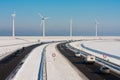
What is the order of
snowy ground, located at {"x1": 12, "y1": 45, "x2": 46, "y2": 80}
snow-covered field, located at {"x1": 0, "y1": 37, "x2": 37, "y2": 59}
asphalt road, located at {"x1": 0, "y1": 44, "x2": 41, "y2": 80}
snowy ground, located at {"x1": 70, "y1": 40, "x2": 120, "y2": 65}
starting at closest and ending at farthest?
snowy ground, located at {"x1": 12, "y1": 45, "x2": 46, "y2": 80}
asphalt road, located at {"x1": 0, "y1": 44, "x2": 41, "y2": 80}
snowy ground, located at {"x1": 70, "y1": 40, "x2": 120, "y2": 65}
snow-covered field, located at {"x1": 0, "y1": 37, "x2": 37, "y2": 59}

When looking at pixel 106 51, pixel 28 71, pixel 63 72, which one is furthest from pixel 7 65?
pixel 106 51

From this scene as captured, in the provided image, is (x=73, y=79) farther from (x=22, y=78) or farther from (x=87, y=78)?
(x=22, y=78)

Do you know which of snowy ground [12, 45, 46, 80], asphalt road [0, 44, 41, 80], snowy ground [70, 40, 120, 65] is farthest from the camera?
snowy ground [70, 40, 120, 65]

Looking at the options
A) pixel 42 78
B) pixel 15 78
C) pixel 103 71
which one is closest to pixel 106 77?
pixel 103 71

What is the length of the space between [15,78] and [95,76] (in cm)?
712

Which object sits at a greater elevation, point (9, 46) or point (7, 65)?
point (7, 65)

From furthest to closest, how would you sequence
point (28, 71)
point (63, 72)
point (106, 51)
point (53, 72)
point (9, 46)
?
1. point (9, 46)
2. point (106, 51)
3. point (28, 71)
4. point (63, 72)
5. point (53, 72)

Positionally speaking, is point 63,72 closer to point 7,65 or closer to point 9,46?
point 7,65

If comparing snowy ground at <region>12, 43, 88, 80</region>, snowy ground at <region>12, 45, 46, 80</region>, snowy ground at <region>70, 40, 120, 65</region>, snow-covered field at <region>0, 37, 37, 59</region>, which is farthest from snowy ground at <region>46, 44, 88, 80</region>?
snow-covered field at <region>0, 37, 37, 59</region>

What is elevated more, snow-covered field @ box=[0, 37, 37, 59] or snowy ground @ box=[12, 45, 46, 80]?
snowy ground @ box=[12, 45, 46, 80]

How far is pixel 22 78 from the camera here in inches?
1151

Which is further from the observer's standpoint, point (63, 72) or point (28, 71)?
point (28, 71)

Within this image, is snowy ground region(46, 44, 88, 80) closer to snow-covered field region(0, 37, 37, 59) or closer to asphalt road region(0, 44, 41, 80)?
asphalt road region(0, 44, 41, 80)

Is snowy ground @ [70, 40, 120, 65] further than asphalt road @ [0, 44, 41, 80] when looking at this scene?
Yes
